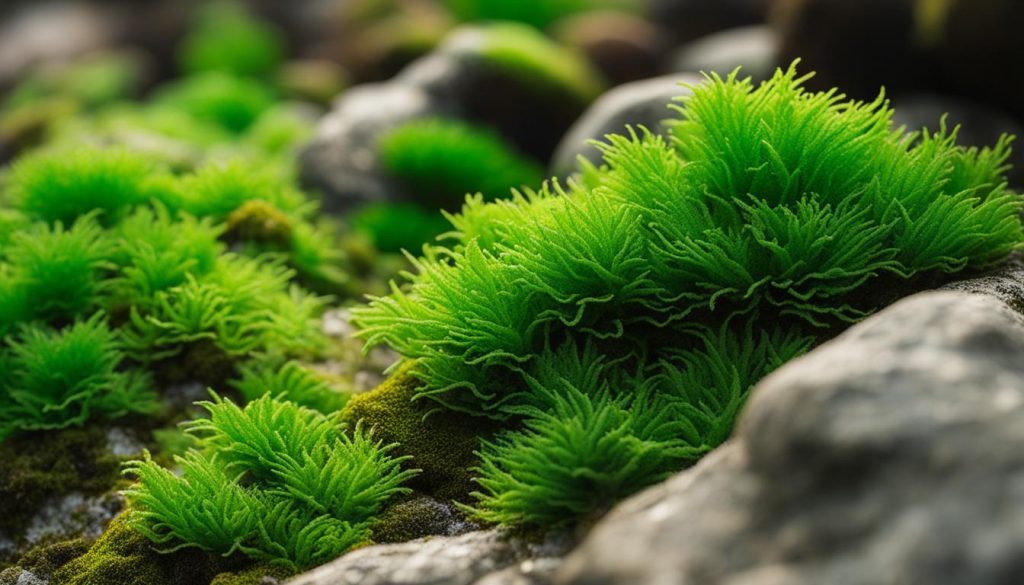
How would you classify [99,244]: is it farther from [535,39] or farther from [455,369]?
[535,39]

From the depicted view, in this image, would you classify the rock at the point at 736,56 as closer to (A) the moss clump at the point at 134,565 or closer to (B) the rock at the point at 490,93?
(B) the rock at the point at 490,93

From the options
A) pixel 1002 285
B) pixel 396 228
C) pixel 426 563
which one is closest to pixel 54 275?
pixel 396 228

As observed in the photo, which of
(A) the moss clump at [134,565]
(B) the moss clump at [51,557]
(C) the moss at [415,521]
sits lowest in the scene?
(B) the moss clump at [51,557]

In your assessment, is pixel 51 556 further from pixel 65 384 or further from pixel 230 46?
pixel 230 46

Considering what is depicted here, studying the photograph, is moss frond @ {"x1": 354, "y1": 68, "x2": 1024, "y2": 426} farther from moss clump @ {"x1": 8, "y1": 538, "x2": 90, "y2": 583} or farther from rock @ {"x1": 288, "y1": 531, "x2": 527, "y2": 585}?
moss clump @ {"x1": 8, "y1": 538, "x2": 90, "y2": 583}

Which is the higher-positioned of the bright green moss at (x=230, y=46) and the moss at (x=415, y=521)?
the bright green moss at (x=230, y=46)

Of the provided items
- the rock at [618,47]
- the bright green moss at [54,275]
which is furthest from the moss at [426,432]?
the rock at [618,47]
